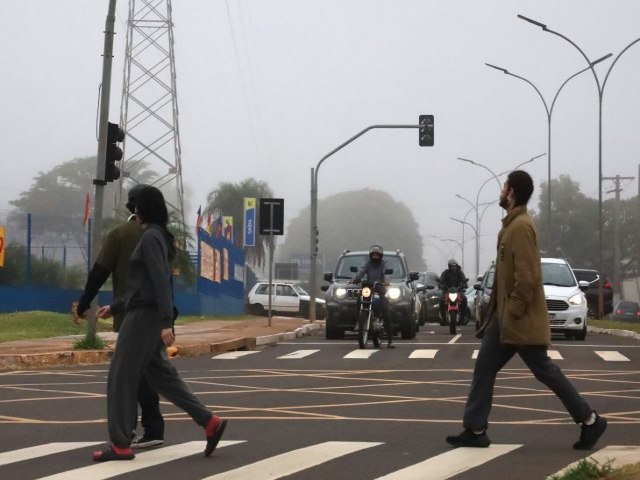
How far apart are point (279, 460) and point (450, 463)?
3.73 ft

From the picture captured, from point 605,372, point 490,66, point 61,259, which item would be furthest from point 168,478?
point 490,66

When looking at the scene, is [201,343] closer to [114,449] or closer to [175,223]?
[114,449]

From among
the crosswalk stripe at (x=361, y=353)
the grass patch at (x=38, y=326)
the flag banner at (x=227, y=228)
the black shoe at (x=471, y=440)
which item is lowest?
the black shoe at (x=471, y=440)

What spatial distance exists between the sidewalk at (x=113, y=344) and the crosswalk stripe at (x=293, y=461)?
6.67 metres

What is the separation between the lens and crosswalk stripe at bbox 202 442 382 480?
352 inches

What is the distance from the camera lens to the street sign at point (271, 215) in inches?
1303

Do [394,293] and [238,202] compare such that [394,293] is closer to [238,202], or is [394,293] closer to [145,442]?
[145,442]

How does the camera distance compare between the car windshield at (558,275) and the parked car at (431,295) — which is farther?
the parked car at (431,295)

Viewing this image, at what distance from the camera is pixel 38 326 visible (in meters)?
30.5

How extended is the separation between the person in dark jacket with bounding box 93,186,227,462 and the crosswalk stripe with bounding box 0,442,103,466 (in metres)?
0.51

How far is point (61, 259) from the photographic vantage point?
3625 cm

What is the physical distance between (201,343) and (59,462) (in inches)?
594

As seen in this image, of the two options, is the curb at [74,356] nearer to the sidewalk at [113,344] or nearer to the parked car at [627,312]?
the sidewalk at [113,344]

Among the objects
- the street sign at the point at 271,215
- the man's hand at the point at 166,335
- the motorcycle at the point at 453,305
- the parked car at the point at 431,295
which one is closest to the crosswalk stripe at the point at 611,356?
the motorcycle at the point at 453,305
